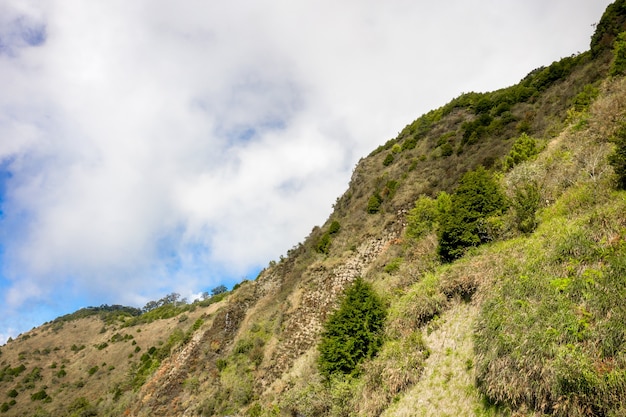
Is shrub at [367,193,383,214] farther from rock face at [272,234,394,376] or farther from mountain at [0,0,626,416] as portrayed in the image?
rock face at [272,234,394,376]

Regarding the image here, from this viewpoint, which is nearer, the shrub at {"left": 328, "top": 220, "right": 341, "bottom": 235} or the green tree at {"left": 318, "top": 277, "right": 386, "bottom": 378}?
the green tree at {"left": 318, "top": 277, "right": 386, "bottom": 378}

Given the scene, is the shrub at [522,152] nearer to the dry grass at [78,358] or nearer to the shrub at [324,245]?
the shrub at [324,245]

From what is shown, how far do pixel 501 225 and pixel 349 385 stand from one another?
9331mm

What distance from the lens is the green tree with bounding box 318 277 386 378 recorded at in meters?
15.4

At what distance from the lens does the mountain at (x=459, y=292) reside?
25.7 ft

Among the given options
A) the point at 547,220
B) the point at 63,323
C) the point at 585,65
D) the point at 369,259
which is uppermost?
the point at 63,323

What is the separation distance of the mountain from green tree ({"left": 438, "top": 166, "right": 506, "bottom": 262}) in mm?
72

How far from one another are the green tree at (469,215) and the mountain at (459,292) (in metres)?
0.07

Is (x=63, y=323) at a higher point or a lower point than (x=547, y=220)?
higher

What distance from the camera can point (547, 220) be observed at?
537 inches

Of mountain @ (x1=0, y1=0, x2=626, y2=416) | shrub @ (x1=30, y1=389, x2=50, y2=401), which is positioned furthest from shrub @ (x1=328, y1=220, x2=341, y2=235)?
shrub @ (x1=30, y1=389, x2=50, y2=401)

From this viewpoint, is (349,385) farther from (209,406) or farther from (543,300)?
(209,406)

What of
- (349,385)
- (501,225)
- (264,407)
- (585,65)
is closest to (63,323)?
(264,407)

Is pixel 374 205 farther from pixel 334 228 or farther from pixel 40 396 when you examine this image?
pixel 40 396
